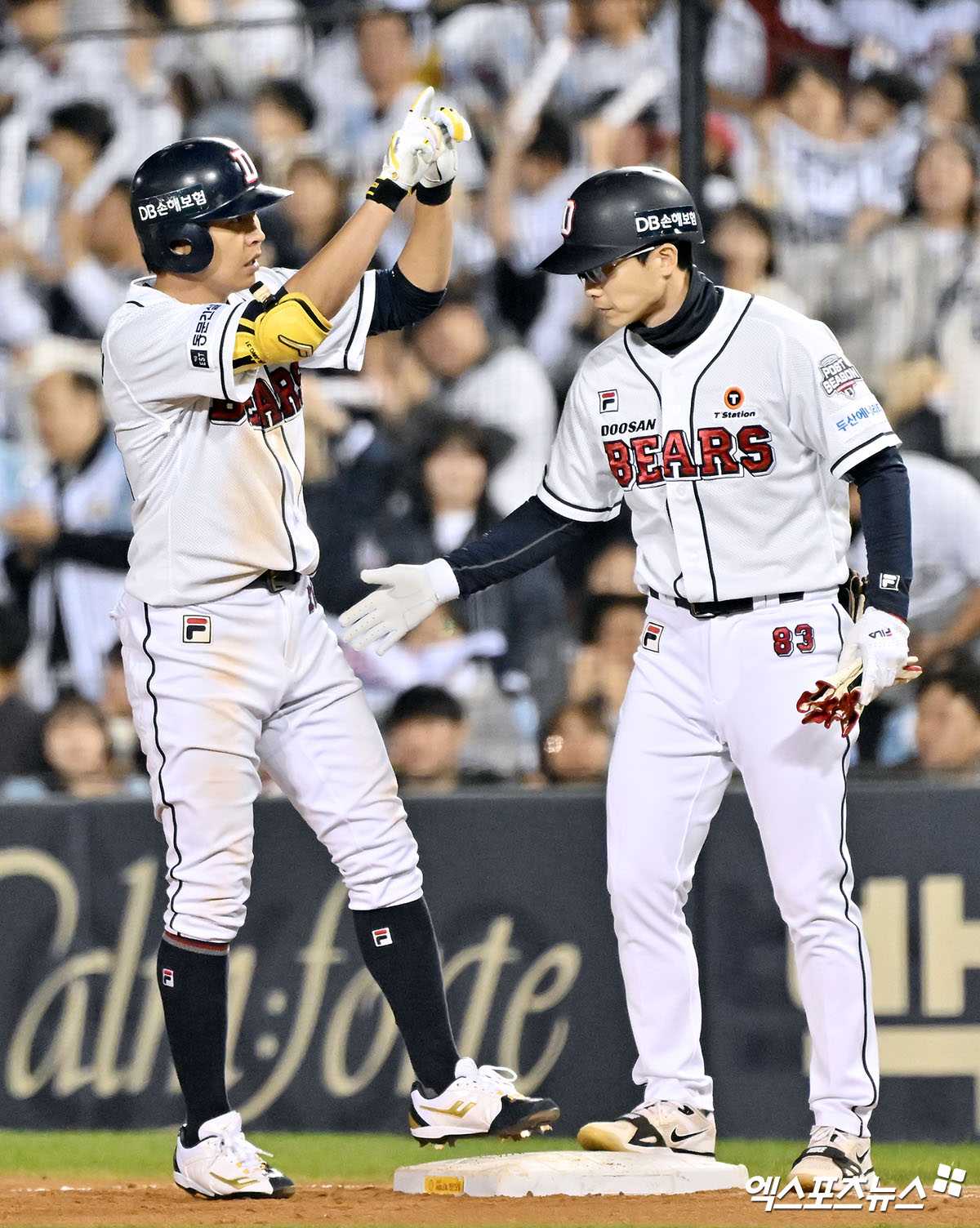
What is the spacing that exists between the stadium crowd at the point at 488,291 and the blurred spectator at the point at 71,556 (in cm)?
1

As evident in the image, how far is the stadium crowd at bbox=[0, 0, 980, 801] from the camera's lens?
229 inches

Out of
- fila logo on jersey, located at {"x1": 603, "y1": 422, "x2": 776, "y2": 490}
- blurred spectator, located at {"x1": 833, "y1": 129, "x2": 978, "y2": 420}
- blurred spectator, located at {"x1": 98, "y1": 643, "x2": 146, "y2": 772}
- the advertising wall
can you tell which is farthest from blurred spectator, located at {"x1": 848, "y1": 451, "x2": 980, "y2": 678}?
blurred spectator, located at {"x1": 98, "y1": 643, "x2": 146, "y2": 772}

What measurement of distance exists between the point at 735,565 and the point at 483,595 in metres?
1.77

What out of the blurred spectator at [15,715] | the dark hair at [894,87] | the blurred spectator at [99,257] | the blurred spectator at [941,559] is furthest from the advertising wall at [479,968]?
the dark hair at [894,87]

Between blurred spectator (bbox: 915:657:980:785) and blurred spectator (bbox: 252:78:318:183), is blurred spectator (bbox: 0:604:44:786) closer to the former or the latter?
blurred spectator (bbox: 252:78:318:183)

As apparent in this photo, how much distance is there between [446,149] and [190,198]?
62 cm

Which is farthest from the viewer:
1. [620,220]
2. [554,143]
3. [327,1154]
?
[554,143]

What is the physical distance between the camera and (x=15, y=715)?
6.24 meters

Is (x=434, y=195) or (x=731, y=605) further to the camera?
(x=434, y=195)

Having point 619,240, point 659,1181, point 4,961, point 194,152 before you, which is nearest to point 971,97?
point 619,240

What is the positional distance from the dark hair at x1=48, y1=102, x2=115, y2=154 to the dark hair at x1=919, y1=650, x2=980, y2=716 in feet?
10.7

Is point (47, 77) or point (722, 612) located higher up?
point (47, 77)

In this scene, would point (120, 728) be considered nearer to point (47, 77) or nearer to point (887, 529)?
point (47, 77)

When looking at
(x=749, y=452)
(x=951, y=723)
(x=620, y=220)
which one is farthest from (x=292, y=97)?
(x=951, y=723)
